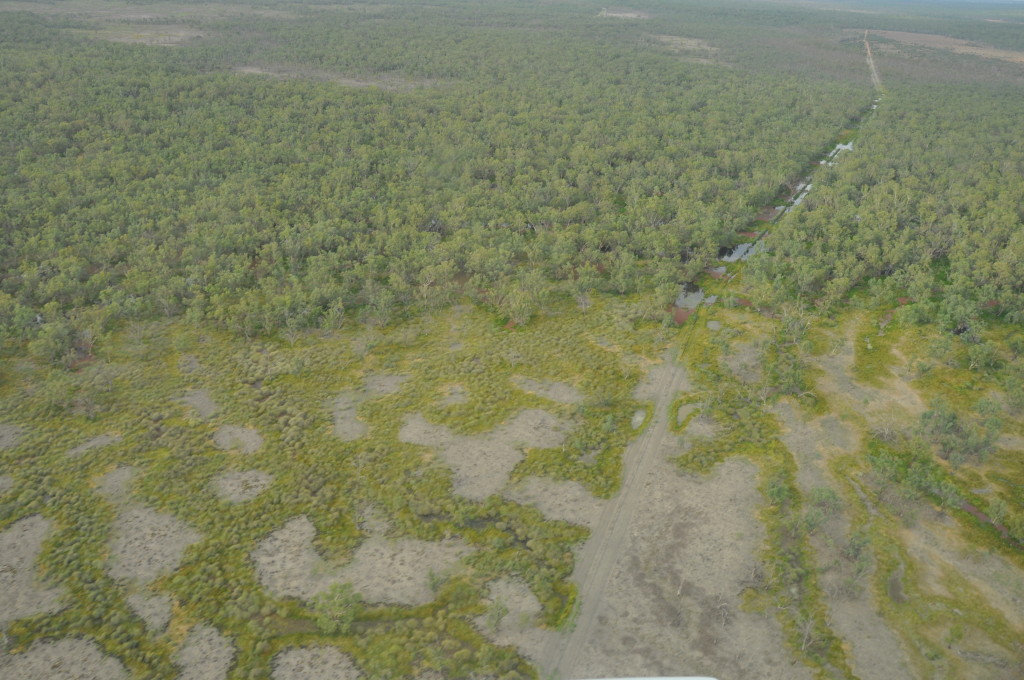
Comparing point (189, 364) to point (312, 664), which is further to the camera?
point (189, 364)

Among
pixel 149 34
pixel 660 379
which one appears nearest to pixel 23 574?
pixel 660 379

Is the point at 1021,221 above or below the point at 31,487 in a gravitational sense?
above

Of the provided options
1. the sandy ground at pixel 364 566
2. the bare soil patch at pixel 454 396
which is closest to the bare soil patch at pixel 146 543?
the sandy ground at pixel 364 566

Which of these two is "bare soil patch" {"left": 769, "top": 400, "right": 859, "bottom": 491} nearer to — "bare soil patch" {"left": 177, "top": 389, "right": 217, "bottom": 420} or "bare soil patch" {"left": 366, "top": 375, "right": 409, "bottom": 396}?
"bare soil patch" {"left": 366, "top": 375, "right": 409, "bottom": 396}

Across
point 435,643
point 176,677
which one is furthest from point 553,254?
point 176,677

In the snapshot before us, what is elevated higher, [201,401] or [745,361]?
[745,361]

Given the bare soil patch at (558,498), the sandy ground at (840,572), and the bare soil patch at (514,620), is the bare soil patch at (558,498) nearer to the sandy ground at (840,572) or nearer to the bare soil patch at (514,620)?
the bare soil patch at (514,620)

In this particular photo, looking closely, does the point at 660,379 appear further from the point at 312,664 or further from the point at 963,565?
the point at 312,664

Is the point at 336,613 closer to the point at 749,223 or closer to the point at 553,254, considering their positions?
the point at 553,254
